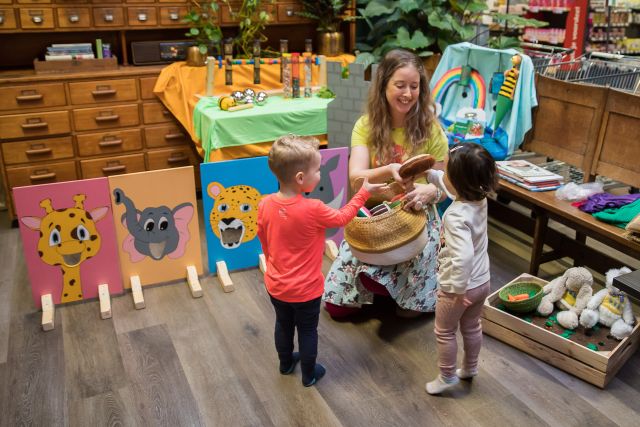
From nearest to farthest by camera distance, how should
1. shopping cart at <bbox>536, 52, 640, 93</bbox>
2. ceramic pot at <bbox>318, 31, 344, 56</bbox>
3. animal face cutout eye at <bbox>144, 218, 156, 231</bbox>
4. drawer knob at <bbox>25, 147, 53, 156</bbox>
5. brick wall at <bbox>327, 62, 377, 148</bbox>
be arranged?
animal face cutout eye at <bbox>144, 218, 156, 231</bbox>
brick wall at <bbox>327, 62, 377, 148</bbox>
shopping cart at <bbox>536, 52, 640, 93</bbox>
drawer knob at <bbox>25, 147, 53, 156</bbox>
ceramic pot at <bbox>318, 31, 344, 56</bbox>

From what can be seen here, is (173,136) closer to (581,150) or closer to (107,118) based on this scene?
(107,118)

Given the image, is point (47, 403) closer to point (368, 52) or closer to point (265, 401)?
point (265, 401)

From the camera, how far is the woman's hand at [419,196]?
2.47 meters

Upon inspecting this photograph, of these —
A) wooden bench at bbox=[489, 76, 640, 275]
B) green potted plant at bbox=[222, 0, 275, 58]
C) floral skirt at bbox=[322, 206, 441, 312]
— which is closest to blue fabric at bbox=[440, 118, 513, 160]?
wooden bench at bbox=[489, 76, 640, 275]

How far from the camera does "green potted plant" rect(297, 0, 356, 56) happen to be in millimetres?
4742

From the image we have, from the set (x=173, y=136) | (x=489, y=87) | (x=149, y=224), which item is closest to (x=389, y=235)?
(x=149, y=224)

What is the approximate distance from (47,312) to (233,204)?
1060mm

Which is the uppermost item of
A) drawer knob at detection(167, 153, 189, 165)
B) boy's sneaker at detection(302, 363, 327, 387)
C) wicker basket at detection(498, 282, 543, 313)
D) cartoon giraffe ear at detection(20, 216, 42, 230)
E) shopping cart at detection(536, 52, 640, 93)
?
shopping cart at detection(536, 52, 640, 93)

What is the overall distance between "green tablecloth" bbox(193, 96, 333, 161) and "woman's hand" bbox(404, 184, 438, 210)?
157 centimetres

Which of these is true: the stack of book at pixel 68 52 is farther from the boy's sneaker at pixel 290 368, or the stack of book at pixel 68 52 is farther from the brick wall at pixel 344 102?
the boy's sneaker at pixel 290 368

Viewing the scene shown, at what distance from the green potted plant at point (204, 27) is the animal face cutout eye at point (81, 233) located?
192 centimetres

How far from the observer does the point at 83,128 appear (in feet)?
14.0

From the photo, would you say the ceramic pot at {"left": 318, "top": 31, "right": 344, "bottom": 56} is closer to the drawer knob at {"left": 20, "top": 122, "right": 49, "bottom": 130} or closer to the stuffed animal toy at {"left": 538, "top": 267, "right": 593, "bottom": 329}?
the drawer knob at {"left": 20, "top": 122, "right": 49, "bottom": 130}

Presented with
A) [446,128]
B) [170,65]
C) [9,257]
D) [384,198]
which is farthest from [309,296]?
[170,65]
